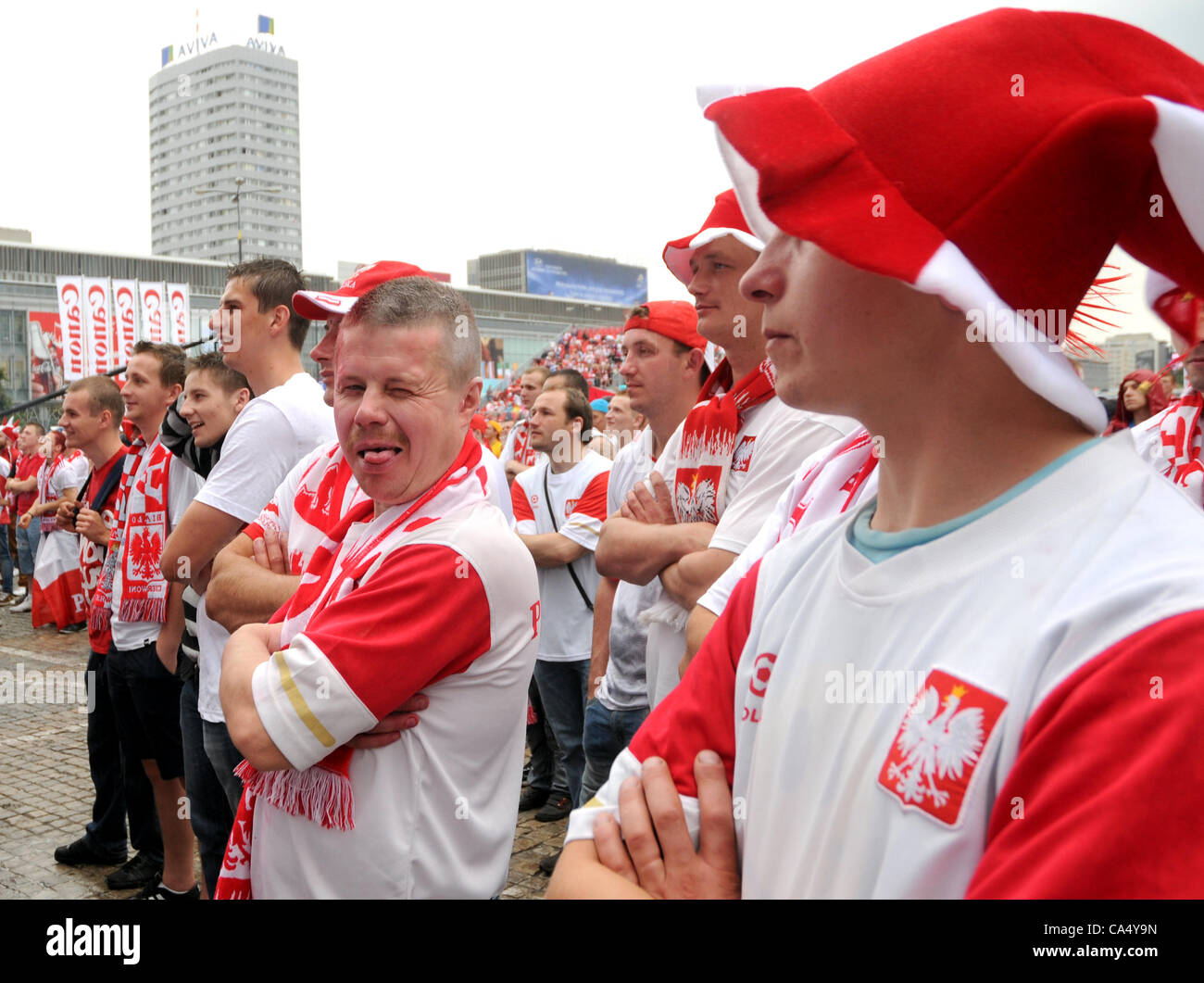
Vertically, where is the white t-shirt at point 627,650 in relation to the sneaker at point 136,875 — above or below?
above

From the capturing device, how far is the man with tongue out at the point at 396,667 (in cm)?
212

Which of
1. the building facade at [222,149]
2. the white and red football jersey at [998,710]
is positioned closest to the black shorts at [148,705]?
the white and red football jersey at [998,710]

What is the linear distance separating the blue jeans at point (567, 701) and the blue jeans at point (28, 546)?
462 inches

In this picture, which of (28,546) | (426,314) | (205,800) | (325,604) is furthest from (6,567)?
(426,314)

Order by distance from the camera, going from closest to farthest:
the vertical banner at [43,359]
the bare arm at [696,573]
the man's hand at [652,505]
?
the bare arm at [696,573], the man's hand at [652,505], the vertical banner at [43,359]

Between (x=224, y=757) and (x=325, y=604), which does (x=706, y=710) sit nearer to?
(x=325, y=604)

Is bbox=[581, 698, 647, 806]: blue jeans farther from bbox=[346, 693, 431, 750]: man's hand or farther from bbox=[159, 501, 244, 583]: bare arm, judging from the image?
bbox=[346, 693, 431, 750]: man's hand

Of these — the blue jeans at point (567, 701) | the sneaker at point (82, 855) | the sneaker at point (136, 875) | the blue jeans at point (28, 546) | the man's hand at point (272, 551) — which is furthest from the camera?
the blue jeans at point (28, 546)

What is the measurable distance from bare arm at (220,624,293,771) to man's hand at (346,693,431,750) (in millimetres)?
153

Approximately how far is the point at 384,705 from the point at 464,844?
40cm

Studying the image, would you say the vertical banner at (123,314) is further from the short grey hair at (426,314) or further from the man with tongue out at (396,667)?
the man with tongue out at (396,667)

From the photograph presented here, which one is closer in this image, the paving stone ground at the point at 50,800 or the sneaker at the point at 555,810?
the paving stone ground at the point at 50,800

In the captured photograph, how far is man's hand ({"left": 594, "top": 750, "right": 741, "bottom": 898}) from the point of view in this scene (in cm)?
122

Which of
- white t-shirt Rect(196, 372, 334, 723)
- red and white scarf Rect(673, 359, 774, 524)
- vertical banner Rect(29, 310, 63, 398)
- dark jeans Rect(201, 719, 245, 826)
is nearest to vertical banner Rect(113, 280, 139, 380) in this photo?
vertical banner Rect(29, 310, 63, 398)
